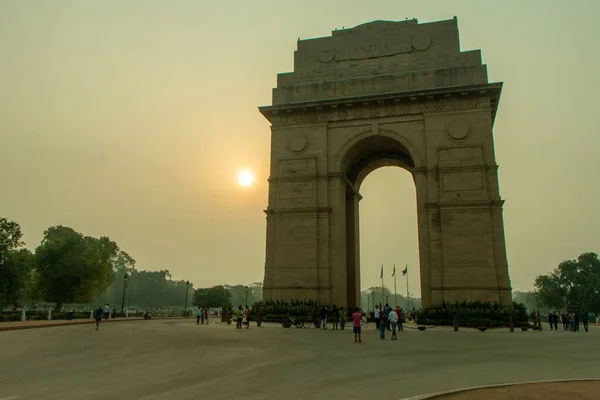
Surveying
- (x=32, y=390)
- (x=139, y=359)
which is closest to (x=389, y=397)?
(x=32, y=390)

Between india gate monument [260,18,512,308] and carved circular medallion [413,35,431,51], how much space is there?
0.33ft

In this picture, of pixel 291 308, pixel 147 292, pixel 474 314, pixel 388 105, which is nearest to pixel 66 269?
pixel 291 308

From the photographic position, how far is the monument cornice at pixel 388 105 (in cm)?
3084

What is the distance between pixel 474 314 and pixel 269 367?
18.4m

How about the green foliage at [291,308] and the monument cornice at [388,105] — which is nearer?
the green foliage at [291,308]

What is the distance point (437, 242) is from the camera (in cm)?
2945

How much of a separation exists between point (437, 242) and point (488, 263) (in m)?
3.19

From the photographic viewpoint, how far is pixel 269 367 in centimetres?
1109

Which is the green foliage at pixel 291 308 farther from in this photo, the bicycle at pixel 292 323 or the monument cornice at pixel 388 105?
the monument cornice at pixel 388 105

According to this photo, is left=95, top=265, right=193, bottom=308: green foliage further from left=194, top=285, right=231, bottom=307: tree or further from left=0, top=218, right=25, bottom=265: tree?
left=0, top=218, right=25, bottom=265: tree

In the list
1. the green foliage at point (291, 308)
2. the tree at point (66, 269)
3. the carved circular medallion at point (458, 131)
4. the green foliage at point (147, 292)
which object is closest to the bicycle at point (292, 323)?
the green foliage at point (291, 308)

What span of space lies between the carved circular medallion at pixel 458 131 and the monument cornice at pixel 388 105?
1169mm

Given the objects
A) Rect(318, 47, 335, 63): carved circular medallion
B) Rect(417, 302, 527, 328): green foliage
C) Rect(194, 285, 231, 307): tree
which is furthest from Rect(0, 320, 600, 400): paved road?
Rect(194, 285, 231, 307): tree

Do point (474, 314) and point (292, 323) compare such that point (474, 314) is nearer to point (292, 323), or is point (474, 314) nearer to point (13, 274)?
point (292, 323)
